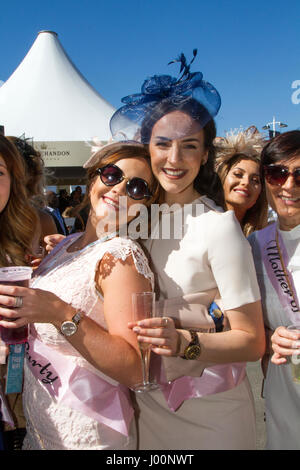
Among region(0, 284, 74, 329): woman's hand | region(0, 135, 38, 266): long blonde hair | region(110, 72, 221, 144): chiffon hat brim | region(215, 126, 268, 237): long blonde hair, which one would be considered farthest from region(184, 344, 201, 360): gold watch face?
region(215, 126, 268, 237): long blonde hair

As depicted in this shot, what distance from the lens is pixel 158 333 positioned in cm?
146

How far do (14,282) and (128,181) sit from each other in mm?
738

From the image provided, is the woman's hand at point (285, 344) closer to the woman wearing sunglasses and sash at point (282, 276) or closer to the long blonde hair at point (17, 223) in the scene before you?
the woman wearing sunglasses and sash at point (282, 276)

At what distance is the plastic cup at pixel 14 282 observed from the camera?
1428mm

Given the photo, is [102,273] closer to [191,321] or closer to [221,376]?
[191,321]

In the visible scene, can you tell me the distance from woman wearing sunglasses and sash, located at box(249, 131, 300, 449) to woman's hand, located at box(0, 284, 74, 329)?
1085mm

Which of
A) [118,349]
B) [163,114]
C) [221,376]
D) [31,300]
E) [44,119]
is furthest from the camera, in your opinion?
[44,119]

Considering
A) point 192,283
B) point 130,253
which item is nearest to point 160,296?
point 192,283

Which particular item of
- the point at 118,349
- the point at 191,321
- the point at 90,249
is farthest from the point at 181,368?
the point at 90,249

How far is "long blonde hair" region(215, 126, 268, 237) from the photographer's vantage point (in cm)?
316

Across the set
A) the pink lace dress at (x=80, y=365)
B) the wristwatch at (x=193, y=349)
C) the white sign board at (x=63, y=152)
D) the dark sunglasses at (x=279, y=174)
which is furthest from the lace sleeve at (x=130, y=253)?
the white sign board at (x=63, y=152)

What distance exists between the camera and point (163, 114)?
191 centimetres

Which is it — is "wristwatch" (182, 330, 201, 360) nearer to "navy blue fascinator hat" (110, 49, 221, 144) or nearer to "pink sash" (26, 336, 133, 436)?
"pink sash" (26, 336, 133, 436)

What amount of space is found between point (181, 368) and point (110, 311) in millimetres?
396
